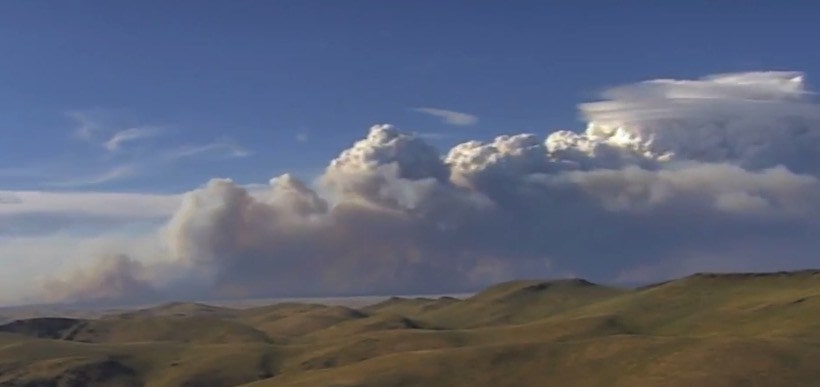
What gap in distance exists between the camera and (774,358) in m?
176

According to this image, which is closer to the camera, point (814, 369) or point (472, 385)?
point (814, 369)

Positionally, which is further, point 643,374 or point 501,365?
point 501,365

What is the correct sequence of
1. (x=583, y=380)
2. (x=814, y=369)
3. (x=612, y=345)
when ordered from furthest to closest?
(x=612, y=345), (x=583, y=380), (x=814, y=369)

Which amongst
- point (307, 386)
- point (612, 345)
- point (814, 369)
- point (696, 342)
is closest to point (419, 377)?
point (307, 386)

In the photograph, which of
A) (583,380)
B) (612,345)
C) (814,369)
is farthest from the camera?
(612,345)

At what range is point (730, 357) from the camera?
178750 mm

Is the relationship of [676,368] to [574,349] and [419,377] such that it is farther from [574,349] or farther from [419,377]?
[419,377]

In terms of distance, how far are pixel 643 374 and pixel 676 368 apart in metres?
5.42

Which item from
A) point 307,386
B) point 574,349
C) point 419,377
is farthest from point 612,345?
point 307,386

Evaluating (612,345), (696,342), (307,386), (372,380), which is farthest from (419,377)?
(696,342)

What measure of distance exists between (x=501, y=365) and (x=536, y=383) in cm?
1274

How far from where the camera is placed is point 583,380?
603 ft

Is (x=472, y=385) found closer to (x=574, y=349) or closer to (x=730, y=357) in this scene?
(x=574, y=349)

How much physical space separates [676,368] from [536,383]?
24012mm
